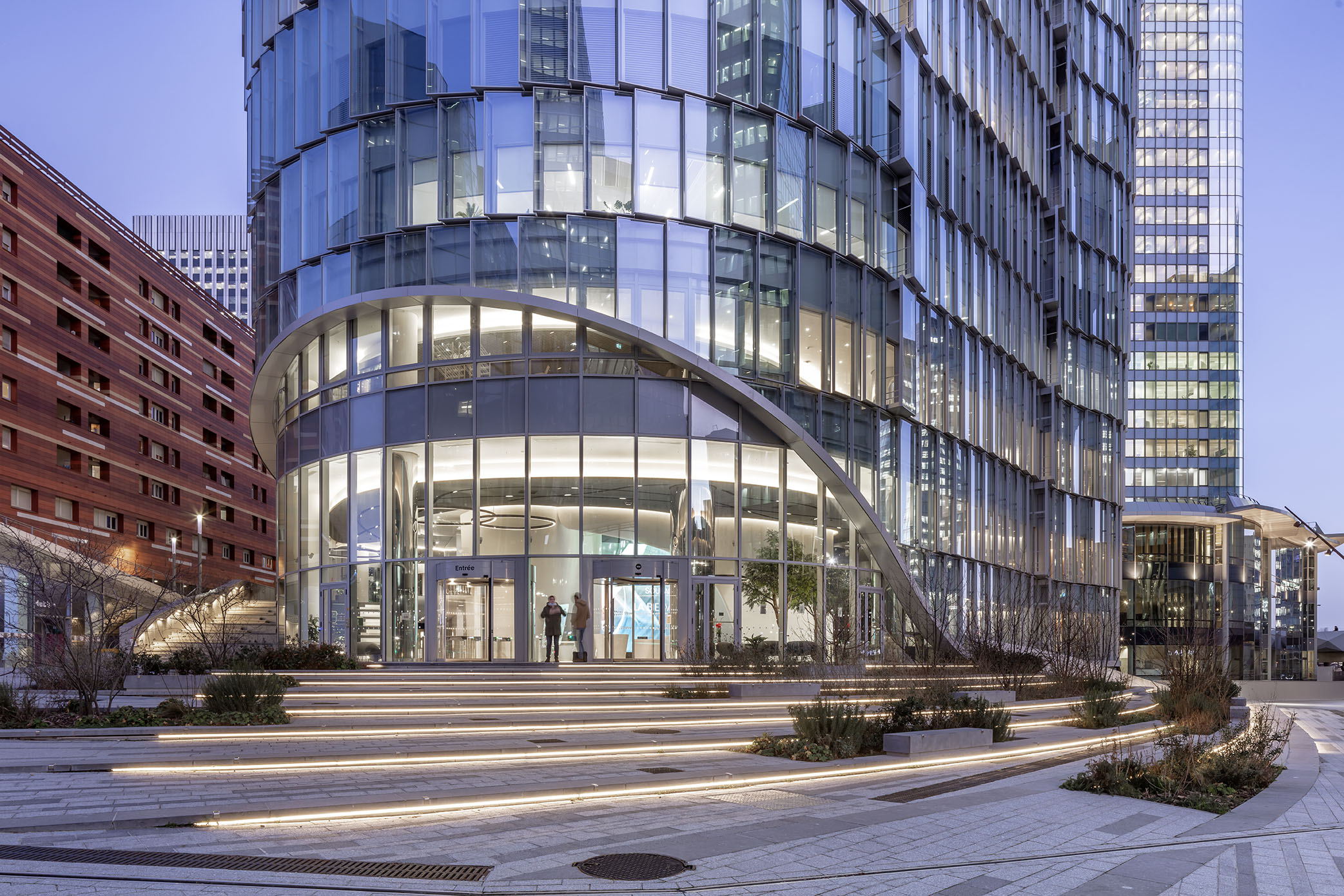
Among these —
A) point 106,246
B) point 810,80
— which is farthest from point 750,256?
point 106,246

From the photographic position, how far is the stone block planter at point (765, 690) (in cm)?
2141

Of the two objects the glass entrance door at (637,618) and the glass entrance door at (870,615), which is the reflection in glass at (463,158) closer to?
the glass entrance door at (637,618)

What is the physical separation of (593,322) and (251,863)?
74.2ft

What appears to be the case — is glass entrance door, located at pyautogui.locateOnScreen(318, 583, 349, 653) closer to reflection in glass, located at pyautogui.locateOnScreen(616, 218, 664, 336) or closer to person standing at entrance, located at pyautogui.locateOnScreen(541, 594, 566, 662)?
person standing at entrance, located at pyautogui.locateOnScreen(541, 594, 566, 662)

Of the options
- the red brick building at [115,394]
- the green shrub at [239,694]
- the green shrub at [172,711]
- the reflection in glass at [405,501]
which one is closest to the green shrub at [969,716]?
the green shrub at [239,694]

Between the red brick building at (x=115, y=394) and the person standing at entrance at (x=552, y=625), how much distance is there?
31046 mm

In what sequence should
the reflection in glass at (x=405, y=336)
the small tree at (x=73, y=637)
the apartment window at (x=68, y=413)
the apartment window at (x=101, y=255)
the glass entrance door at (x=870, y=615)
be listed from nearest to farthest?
the small tree at (x=73, y=637)
the reflection in glass at (x=405, y=336)
the glass entrance door at (x=870, y=615)
the apartment window at (x=68, y=413)
the apartment window at (x=101, y=255)

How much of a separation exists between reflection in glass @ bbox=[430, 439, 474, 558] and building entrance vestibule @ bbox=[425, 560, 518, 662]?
466mm

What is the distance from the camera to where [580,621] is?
28.7 m

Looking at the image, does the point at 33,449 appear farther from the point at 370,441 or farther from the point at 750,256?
the point at 750,256

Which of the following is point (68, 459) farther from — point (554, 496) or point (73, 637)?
point (73, 637)

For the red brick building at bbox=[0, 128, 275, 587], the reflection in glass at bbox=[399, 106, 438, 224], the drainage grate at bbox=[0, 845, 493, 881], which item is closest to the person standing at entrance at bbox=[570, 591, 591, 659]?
the reflection in glass at bbox=[399, 106, 438, 224]

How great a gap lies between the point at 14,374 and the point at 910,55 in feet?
142

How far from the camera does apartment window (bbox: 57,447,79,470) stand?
58750 mm
